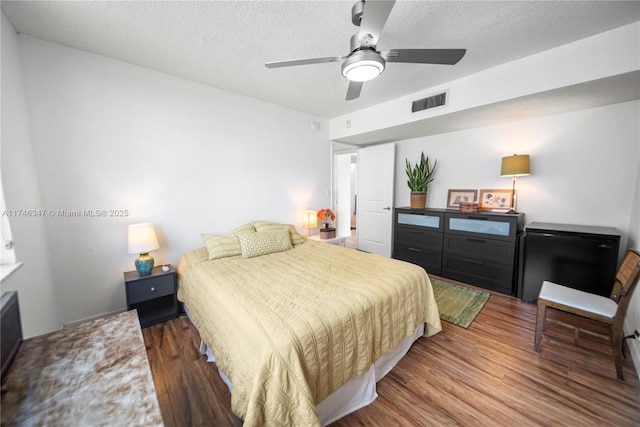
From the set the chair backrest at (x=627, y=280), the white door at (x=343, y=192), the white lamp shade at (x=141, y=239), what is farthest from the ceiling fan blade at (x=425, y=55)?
the white door at (x=343, y=192)

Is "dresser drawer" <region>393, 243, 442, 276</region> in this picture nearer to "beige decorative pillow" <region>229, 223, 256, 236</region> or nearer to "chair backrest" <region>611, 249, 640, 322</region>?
"chair backrest" <region>611, 249, 640, 322</region>

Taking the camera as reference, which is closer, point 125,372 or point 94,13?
point 125,372

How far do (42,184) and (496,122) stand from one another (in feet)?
16.0

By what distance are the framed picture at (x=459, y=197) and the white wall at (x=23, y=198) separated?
448 centimetres

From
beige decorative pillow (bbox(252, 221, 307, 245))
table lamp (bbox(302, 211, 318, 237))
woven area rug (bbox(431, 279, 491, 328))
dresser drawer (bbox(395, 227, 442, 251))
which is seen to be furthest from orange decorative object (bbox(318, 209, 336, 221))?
woven area rug (bbox(431, 279, 491, 328))

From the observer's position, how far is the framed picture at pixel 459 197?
3420mm

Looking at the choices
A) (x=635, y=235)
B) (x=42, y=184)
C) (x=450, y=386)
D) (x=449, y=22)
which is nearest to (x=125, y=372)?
(x=450, y=386)

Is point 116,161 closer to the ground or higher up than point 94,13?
closer to the ground

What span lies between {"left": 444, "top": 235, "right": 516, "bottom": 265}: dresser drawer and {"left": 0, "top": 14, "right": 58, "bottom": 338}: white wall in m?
4.09

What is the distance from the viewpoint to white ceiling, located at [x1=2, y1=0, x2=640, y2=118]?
1.57 meters

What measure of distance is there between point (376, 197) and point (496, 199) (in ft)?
5.82

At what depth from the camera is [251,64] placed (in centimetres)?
228

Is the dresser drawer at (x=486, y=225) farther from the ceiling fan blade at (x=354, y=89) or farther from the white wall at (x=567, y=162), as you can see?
the ceiling fan blade at (x=354, y=89)

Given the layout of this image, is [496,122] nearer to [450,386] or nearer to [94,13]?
[450,386]
